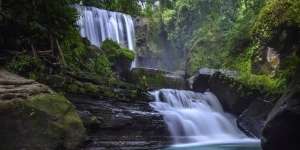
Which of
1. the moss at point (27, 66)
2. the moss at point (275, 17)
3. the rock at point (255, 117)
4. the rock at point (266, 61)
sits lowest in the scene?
the rock at point (255, 117)

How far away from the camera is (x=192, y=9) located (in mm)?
27984

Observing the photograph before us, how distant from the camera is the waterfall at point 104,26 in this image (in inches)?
844

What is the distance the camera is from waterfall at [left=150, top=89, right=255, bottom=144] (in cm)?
1262

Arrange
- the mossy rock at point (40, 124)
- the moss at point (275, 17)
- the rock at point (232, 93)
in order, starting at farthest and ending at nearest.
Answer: the rock at point (232, 93) < the moss at point (275, 17) < the mossy rock at point (40, 124)

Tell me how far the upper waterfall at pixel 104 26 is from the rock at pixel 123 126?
33.4 feet

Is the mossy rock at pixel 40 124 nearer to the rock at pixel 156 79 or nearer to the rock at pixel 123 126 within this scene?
the rock at pixel 123 126

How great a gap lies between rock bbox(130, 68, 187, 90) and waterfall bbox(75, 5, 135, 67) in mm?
3679

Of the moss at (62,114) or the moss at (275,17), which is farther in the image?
the moss at (275,17)

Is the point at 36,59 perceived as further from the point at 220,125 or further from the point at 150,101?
the point at 220,125

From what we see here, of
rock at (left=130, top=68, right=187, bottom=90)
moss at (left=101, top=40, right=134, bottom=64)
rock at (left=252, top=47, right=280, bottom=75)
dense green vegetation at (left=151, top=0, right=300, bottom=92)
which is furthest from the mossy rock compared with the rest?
rock at (left=252, top=47, right=280, bottom=75)

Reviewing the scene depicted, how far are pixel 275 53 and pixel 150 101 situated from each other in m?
7.05

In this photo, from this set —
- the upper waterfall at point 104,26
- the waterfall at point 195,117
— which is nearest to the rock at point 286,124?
the waterfall at point 195,117

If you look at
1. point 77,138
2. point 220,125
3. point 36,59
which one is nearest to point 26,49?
point 36,59

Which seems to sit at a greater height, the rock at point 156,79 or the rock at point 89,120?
the rock at point 89,120
